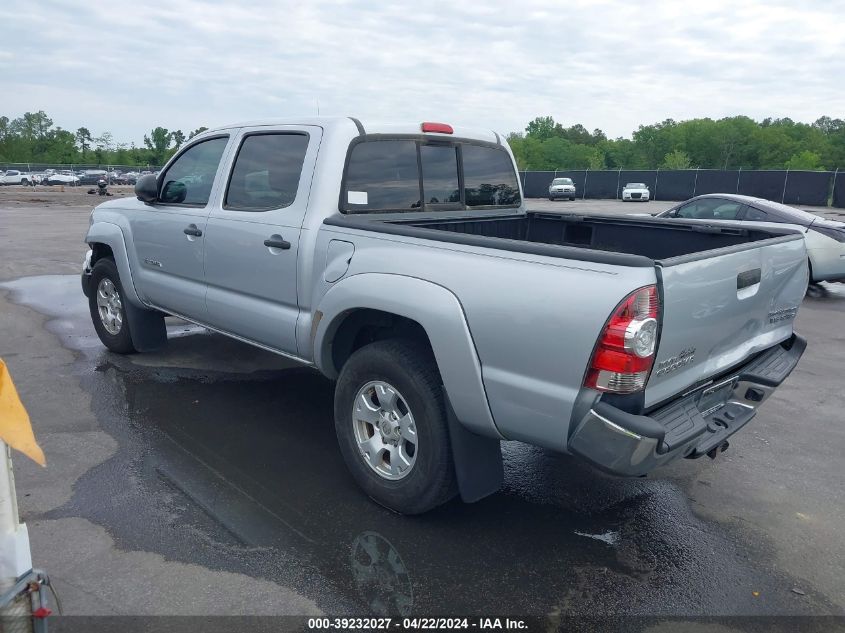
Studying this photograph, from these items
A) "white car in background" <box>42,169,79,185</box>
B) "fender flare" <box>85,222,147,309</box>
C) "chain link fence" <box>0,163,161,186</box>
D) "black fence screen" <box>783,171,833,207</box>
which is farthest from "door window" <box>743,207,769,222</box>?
"white car in background" <box>42,169,79,185</box>

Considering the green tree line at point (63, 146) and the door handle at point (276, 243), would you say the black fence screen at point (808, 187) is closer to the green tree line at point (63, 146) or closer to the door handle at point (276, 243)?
the door handle at point (276, 243)

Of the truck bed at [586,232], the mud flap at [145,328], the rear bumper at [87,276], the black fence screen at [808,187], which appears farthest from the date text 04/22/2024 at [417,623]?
the black fence screen at [808,187]

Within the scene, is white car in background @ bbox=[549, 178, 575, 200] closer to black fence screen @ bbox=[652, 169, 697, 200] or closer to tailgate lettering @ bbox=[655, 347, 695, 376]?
black fence screen @ bbox=[652, 169, 697, 200]

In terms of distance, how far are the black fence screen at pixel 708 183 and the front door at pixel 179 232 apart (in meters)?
35.3

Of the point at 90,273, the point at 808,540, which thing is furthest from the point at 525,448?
the point at 90,273

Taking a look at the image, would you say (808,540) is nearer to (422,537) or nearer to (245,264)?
(422,537)

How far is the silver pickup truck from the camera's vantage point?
9.07 feet

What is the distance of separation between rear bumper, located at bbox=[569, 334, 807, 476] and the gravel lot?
632 mm

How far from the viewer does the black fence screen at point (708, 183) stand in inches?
1337

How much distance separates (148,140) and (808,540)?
136m

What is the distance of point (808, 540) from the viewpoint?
347 cm

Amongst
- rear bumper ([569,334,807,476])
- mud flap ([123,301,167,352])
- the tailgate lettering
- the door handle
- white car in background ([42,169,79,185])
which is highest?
the door handle

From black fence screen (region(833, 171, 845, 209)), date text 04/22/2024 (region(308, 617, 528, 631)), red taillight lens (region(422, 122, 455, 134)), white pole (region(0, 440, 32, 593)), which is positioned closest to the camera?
white pole (region(0, 440, 32, 593))

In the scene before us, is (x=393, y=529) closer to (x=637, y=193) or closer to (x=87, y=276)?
(x=87, y=276)
